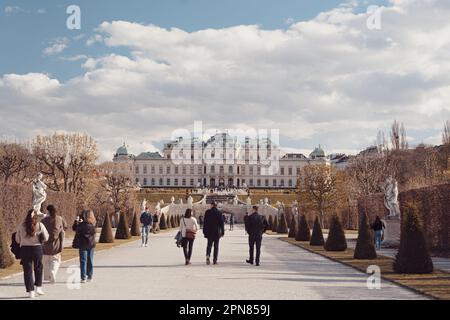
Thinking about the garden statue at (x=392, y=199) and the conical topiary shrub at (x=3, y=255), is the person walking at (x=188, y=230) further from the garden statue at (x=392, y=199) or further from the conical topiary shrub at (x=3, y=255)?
the garden statue at (x=392, y=199)

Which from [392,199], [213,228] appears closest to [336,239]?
A: [392,199]

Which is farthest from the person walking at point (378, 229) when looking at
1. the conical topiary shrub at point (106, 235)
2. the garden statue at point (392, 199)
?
the conical topiary shrub at point (106, 235)

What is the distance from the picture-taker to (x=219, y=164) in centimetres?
12519

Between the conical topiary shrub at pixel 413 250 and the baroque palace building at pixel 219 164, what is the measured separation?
4423 inches

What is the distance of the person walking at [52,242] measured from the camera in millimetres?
10555

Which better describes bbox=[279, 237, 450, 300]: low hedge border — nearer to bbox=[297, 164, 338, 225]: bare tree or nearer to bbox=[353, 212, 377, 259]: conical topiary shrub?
bbox=[353, 212, 377, 259]: conical topiary shrub

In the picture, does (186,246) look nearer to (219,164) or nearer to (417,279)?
(417,279)

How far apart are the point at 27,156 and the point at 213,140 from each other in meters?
78.8

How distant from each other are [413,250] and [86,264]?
21.1 ft

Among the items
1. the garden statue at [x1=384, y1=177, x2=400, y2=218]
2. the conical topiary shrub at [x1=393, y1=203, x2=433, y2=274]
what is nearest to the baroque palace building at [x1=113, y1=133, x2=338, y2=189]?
the garden statue at [x1=384, y1=177, x2=400, y2=218]

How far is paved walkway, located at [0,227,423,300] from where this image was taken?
9.33 m

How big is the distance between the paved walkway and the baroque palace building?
109 meters

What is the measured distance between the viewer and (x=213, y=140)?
128125 millimetres
